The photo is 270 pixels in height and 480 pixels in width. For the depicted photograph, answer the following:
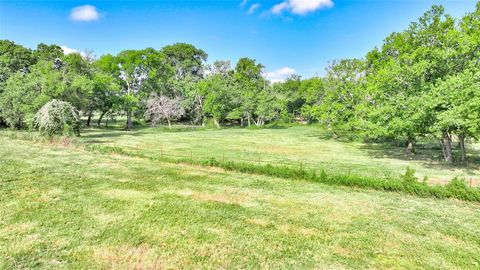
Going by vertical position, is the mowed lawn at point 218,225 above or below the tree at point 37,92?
below

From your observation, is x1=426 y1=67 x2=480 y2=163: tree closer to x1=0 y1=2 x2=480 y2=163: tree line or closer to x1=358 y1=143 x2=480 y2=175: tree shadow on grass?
x1=0 y1=2 x2=480 y2=163: tree line

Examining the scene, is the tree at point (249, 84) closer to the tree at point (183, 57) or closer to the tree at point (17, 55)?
the tree at point (183, 57)

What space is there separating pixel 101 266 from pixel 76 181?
30.0 feet

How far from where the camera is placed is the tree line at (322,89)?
21141mm

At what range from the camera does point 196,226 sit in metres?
10.4

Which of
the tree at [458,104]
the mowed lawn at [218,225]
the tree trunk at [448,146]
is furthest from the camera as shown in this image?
the tree trunk at [448,146]

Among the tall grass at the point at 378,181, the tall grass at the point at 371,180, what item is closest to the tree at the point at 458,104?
the tall grass at the point at 378,181

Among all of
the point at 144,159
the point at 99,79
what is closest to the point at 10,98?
the point at 99,79

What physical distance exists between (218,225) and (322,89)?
38183 millimetres

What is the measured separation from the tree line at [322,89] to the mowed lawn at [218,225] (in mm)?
10196

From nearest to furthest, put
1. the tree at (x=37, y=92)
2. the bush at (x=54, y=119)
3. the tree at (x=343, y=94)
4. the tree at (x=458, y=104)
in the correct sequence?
the tree at (x=458, y=104), the bush at (x=54, y=119), the tree at (x=37, y=92), the tree at (x=343, y=94)

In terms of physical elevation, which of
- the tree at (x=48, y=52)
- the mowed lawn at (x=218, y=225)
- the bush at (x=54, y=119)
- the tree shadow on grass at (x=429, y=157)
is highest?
the tree at (x=48, y=52)

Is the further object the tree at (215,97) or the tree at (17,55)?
the tree at (215,97)

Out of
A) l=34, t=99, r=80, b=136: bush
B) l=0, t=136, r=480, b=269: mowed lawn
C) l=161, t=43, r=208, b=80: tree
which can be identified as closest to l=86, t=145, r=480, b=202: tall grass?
l=0, t=136, r=480, b=269: mowed lawn
